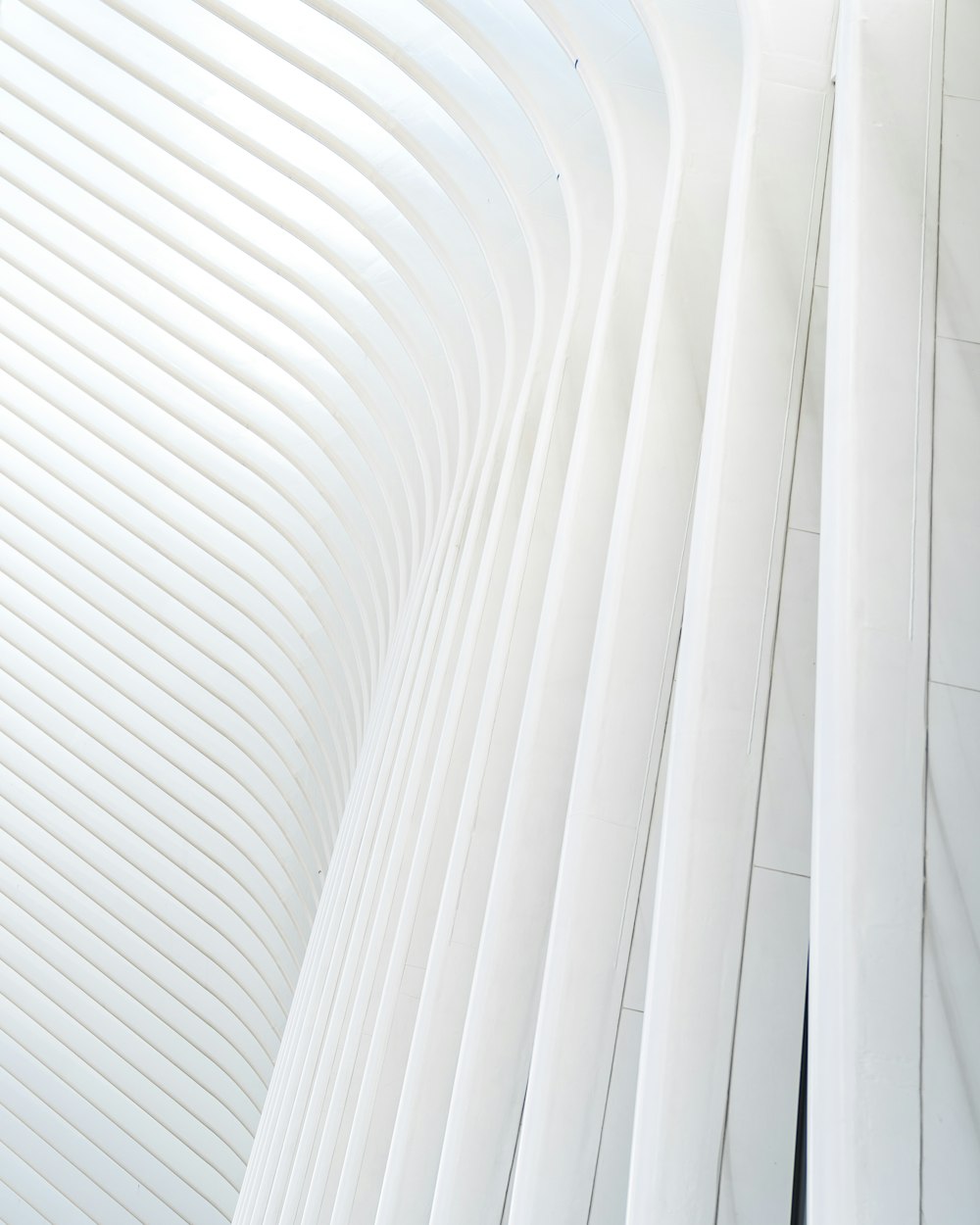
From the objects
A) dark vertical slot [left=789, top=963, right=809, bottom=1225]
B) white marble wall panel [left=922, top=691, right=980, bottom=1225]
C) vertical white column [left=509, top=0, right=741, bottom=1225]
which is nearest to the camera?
white marble wall panel [left=922, top=691, right=980, bottom=1225]

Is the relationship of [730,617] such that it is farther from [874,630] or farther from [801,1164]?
[801,1164]

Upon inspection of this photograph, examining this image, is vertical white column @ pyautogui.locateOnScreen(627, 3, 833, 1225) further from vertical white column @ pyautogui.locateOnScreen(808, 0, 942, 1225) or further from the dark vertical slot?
vertical white column @ pyautogui.locateOnScreen(808, 0, 942, 1225)

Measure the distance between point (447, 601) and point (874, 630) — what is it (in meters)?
7.98

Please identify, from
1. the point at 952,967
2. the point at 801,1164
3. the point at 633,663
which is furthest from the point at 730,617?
the point at 952,967

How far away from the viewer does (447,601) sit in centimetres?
1125

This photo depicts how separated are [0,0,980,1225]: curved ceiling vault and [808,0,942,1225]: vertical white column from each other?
0.01 metres

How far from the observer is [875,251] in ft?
12.4

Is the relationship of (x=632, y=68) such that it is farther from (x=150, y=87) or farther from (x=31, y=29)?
(x=31, y=29)

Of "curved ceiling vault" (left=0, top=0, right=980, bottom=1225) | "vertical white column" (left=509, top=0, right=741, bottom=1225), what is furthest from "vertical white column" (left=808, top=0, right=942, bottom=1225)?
"vertical white column" (left=509, top=0, right=741, bottom=1225)

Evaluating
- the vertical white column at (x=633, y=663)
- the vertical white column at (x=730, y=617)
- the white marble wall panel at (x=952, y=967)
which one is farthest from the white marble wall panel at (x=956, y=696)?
the vertical white column at (x=633, y=663)

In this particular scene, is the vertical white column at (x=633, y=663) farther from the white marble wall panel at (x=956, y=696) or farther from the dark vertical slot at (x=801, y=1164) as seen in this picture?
the white marble wall panel at (x=956, y=696)

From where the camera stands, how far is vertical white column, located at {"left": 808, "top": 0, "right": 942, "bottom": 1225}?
117 inches

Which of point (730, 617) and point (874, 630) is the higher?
point (730, 617)

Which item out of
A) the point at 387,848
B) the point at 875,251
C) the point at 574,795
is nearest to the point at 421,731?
Answer: the point at 387,848
